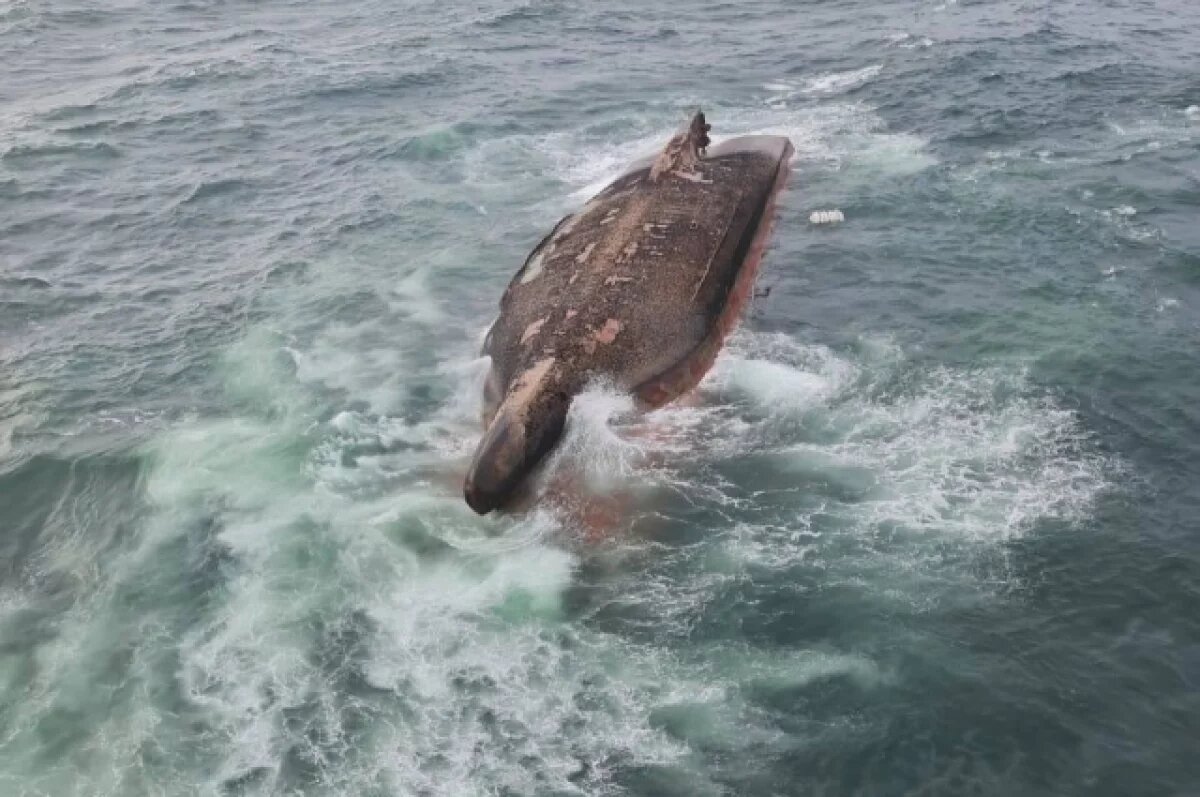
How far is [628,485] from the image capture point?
2255 centimetres

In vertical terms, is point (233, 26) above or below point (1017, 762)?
above

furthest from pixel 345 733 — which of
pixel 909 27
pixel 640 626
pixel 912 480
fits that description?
pixel 909 27

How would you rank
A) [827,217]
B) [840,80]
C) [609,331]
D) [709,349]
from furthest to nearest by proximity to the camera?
1. [840,80]
2. [827,217]
3. [709,349]
4. [609,331]

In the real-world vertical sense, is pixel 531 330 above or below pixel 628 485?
above

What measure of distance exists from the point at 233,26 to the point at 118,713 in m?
63.8

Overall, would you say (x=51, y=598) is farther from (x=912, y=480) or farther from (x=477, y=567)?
(x=912, y=480)

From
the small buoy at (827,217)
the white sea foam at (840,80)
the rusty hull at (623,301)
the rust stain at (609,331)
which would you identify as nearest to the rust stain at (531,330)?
the rusty hull at (623,301)

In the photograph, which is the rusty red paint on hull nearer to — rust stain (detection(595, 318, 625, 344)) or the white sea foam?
rust stain (detection(595, 318, 625, 344))

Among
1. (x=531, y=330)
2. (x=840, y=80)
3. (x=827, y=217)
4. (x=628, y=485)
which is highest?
(x=840, y=80)

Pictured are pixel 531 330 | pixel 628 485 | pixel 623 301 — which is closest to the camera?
pixel 628 485

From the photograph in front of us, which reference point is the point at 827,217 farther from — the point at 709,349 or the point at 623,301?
the point at 623,301

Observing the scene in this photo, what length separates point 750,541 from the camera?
20875 millimetres

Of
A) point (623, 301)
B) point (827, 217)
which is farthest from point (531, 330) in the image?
point (827, 217)

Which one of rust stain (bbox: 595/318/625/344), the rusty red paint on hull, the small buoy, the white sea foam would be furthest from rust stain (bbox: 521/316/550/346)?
the white sea foam
